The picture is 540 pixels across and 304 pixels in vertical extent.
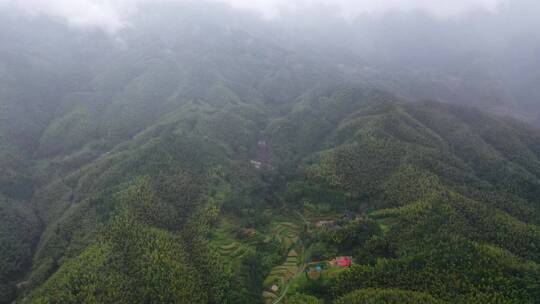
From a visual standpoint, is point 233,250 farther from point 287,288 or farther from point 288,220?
point 288,220

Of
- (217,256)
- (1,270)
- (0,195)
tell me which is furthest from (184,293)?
(0,195)

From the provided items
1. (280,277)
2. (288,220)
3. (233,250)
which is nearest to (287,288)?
(280,277)

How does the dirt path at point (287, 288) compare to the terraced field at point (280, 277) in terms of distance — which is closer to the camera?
the dirt path at point (287, 288)

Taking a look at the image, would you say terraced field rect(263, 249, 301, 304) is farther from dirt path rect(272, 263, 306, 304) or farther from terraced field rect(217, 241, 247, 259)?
terraced field rect(217, 241, 247, 259)

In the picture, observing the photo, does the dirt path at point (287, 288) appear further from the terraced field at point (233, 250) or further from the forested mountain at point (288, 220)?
the terraced field at point (233, 250)

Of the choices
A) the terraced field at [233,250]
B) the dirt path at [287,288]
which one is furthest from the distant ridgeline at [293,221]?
the terraced field at [233,250]

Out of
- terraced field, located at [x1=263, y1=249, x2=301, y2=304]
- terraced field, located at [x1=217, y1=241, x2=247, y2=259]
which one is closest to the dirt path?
terraced field, located at [x1=263, y1=249, x2=301, y2=304]

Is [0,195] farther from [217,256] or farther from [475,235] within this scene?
[475,235]

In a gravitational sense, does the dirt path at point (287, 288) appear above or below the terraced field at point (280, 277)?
above

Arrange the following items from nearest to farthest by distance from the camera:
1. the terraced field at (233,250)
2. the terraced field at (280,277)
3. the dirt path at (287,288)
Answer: the dirt path at (287,288) → the terraced field at (280,277) → the terraced field at (233,250)
